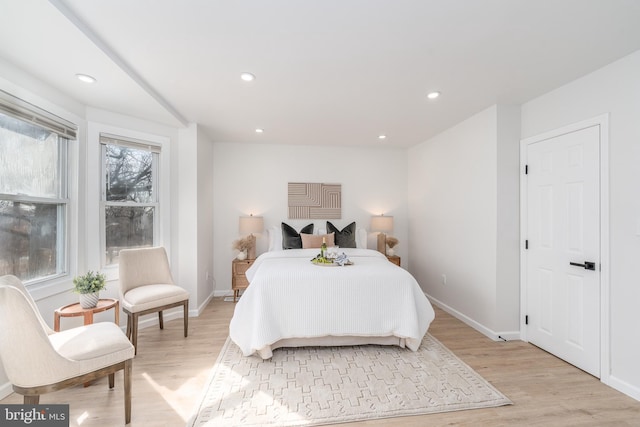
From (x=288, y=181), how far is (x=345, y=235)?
132cm

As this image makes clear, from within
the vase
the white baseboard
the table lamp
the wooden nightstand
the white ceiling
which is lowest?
the white baseboard

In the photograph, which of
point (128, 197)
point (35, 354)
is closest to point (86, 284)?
point (35, 354)

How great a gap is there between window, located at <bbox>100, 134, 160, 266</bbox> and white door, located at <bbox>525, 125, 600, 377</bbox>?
428 centimetres

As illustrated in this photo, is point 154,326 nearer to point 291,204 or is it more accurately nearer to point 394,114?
point 291,204

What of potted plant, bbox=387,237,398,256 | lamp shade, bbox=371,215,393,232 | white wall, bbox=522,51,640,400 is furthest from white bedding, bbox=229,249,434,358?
lamp shade, bbox=371,215,393,232

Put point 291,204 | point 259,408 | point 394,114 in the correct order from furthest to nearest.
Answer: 1. point 291,204
2. point 394,114
3. point 259,408

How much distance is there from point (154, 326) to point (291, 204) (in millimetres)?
2518

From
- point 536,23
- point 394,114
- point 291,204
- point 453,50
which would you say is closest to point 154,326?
point 291,204

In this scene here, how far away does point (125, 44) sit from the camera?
192 cm

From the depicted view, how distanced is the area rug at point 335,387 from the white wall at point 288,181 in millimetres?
2265

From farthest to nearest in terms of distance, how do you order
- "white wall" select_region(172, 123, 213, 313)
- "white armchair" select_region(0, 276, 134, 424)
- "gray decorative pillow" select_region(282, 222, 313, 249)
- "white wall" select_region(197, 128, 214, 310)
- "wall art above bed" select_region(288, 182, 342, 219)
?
1. "wall art above bed" select_region(288, 182, 342, 219)
2. "gray decorative pillow" select_region(282, 222, 313, 249)
3. "white wall" select_region(197, 128, 214, 310)
4. "white wall" select_region(172, 123, 213, 313)
5. "white armchair" select_region(0, 276, 134, 424)

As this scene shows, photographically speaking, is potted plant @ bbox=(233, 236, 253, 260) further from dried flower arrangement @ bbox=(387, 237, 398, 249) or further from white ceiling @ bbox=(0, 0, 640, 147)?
dried flower arrangement @ bbox=(387, 237, 398, 249)

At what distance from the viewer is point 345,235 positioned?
4.46m

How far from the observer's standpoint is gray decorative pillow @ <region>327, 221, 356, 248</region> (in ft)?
14.5
